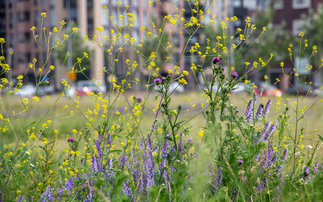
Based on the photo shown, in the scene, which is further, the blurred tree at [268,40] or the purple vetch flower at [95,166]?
the blurred tree at [268,40]

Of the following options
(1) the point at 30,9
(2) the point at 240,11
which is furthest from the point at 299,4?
(1) the point at 30,9

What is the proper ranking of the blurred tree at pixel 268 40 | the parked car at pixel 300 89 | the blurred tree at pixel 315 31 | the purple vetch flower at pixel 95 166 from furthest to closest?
the blurred tree at pixel 268 40 < the blurred tree at pixel 315 31 < the parked car at pixel 300 89 < the purple vetch flower at pixel 95 166

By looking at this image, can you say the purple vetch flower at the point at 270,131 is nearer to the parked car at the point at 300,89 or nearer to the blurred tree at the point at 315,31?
the parked car at the point at 300,89

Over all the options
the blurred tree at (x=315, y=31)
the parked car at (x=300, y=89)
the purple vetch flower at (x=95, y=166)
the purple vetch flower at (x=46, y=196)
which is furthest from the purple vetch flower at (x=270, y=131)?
the blurred tree at (x=315, y=31)

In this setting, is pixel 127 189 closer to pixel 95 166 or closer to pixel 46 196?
pixel 95 166

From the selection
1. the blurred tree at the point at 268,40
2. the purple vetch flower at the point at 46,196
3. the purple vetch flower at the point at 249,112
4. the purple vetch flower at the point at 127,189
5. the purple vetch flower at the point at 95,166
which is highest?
the purple vetch flower at the point at 249,112

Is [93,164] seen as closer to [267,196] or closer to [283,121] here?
[267,196]

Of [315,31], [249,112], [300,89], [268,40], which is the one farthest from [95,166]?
[315,31]

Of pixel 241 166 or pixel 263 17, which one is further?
pixel 263 17

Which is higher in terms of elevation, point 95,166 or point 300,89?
point 300,89

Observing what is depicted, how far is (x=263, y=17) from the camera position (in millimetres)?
33156

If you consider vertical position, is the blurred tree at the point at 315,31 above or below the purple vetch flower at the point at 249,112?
below

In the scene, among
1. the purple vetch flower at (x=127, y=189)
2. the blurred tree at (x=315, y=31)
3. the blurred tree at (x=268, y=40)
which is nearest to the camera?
the purple vetch flower at (x=127, y=189)

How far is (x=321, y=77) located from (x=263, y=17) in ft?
39.7
